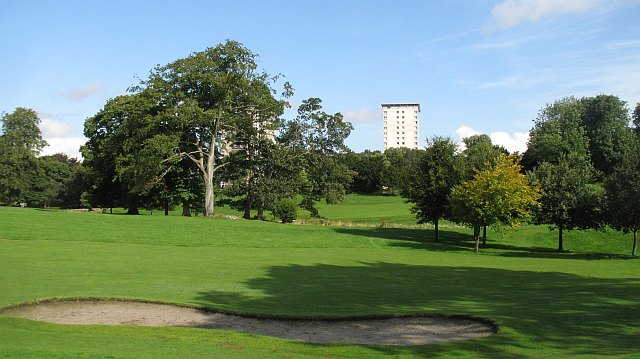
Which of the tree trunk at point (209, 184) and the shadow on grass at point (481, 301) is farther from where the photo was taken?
the tree trunk at point (209, 184)

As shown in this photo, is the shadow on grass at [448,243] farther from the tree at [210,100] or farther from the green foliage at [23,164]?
the green foliage at [23,164]

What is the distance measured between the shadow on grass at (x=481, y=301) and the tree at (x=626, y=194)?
1520 centimetres

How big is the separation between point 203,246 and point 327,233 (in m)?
12.7

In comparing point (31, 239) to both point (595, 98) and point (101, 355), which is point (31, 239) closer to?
point (101, 355)

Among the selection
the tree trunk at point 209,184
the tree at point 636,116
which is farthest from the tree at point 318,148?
the tree at point 636,116

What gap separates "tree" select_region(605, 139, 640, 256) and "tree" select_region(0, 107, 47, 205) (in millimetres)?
78261

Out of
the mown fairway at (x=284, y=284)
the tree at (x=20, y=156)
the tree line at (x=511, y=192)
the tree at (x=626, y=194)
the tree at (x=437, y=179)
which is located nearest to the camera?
the mown fairway at (x=284, y=284)

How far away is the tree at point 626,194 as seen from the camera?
119ft

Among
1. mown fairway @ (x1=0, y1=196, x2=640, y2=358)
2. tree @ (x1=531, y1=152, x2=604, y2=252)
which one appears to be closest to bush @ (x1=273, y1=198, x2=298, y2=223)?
mown fairway @ (x1=0, y1=196, x2=640, y2=358)

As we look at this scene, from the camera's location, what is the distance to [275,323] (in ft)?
46.2

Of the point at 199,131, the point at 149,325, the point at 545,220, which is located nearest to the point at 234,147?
the point at 199,131

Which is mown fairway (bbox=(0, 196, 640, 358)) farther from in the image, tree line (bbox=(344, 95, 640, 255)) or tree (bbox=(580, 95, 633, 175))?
tree (bbox=(580, 95, 633, 175))

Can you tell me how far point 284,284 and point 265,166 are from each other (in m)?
39.6

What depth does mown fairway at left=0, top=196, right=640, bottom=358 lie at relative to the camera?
35.0ft
